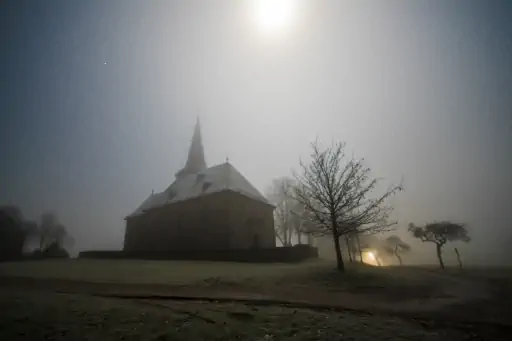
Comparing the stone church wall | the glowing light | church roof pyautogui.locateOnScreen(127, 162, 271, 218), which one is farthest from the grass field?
the glowing light

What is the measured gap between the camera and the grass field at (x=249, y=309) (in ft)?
26.1

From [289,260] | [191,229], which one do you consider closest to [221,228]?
[191,229]

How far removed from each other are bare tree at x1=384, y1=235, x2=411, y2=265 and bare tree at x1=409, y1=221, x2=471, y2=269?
15290 mm

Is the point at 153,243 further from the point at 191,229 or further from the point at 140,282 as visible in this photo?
the point at 140,282

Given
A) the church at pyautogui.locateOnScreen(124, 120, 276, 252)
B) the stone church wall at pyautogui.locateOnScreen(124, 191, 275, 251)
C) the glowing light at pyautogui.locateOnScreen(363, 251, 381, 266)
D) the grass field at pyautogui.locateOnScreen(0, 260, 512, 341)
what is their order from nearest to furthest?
the grass field at pyautogui.locateOnScreen(0, 260, 512, 341) < the stone church wall at pyautogui.locateOnScreen(124, 191, 275, 251) < the church at pyautogui.locateOnScreen(124, 120, 276, 252) < the glowing light at pyautogui.locateOnScreen(363, 251, 381, 266)

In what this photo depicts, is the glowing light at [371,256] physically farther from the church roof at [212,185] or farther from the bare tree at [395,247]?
the church roof at [212,185]

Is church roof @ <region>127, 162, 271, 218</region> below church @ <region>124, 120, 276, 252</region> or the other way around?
the other way around

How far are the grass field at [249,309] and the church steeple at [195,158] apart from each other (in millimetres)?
35319

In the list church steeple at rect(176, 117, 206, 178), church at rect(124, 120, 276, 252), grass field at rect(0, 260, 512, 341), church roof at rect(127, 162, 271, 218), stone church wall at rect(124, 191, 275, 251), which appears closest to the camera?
grass field at rect(0, 260, 512, 341)

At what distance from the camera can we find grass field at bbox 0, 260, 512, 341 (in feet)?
26.1

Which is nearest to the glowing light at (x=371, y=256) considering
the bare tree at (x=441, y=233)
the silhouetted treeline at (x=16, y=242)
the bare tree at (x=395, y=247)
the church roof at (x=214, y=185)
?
the bare tree at (x=395, y=247)

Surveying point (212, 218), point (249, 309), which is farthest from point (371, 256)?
point (249, 309)

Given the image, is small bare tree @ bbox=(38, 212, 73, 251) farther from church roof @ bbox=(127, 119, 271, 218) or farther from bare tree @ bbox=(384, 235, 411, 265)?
bare tree @ bbox=(384, 235, 411, 265)

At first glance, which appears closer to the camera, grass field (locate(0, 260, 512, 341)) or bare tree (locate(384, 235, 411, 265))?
grass field (locate(0, 260, 512, 341))
